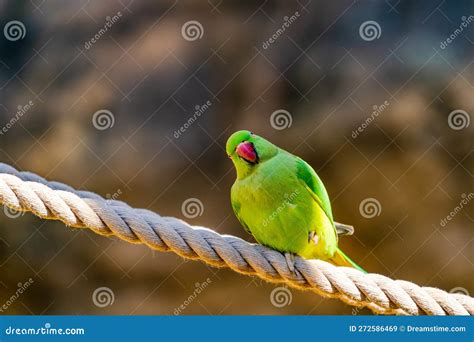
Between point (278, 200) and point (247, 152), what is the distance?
0.62 ft

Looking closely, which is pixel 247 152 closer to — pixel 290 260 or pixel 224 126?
pixel 290 260

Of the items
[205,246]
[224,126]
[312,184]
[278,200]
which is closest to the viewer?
[205,246]

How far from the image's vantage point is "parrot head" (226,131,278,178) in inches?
71.6

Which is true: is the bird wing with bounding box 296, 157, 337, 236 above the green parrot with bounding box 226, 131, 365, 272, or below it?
above

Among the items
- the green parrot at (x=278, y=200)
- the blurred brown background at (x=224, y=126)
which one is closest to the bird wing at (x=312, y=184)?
the green parrot at (x=278, y=200)

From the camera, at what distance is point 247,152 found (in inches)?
71.7

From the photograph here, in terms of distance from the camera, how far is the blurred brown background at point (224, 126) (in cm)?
390

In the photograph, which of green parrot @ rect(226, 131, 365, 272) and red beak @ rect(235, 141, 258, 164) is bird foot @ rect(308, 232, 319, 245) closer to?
green parrot @ rect(226, 131, 365, 272)

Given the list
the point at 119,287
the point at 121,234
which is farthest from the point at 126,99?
the point at 121,234

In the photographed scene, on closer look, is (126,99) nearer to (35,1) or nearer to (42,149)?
(42,149)

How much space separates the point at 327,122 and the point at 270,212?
2230 mm

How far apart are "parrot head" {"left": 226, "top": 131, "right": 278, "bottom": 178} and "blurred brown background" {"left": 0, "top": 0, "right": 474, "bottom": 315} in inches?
79.5

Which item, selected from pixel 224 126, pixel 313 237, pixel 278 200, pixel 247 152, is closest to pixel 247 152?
pixel 247 152

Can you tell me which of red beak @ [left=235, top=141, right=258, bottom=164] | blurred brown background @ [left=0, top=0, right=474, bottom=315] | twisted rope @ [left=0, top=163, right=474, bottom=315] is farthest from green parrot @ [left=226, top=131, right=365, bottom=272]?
blurred brown background @ [left=0, top=0, right=474, bottom=315]
